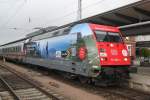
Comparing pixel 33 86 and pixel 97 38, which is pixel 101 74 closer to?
pixel 97 38

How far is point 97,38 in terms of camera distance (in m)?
13.8

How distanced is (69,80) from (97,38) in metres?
4.29

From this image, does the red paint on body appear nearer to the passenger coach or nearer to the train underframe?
the passenger coach

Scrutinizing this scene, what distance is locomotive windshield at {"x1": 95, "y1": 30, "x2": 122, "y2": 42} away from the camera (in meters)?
14.0

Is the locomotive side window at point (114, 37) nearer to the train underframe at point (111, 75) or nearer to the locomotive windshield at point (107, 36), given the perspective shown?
the locomotive windshield at point (107, 36)

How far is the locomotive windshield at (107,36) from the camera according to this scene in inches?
552

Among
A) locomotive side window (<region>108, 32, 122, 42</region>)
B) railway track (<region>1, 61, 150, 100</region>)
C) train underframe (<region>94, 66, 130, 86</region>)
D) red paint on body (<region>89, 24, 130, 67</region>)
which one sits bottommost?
railway track (<region>1, 61, 150, 100</region>)

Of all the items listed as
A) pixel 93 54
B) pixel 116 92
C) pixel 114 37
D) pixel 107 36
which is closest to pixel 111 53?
pixel 93 54

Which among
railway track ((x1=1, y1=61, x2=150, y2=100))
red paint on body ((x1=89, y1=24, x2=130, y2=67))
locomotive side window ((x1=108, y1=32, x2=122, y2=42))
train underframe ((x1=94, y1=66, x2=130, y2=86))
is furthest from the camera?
locomotive side window ((x1=108, y1=32, x2=122, y2=42))

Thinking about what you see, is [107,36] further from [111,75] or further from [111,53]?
[111,75]

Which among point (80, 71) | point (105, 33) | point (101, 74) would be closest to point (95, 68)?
point (101, 74)

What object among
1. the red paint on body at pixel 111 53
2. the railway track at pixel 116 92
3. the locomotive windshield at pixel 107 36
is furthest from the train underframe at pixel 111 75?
the locomotive windshield at pixel 107 36

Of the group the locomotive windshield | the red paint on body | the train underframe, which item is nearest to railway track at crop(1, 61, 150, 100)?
the train underframe

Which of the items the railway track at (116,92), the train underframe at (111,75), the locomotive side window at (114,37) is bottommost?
the railway track at (116,92)
